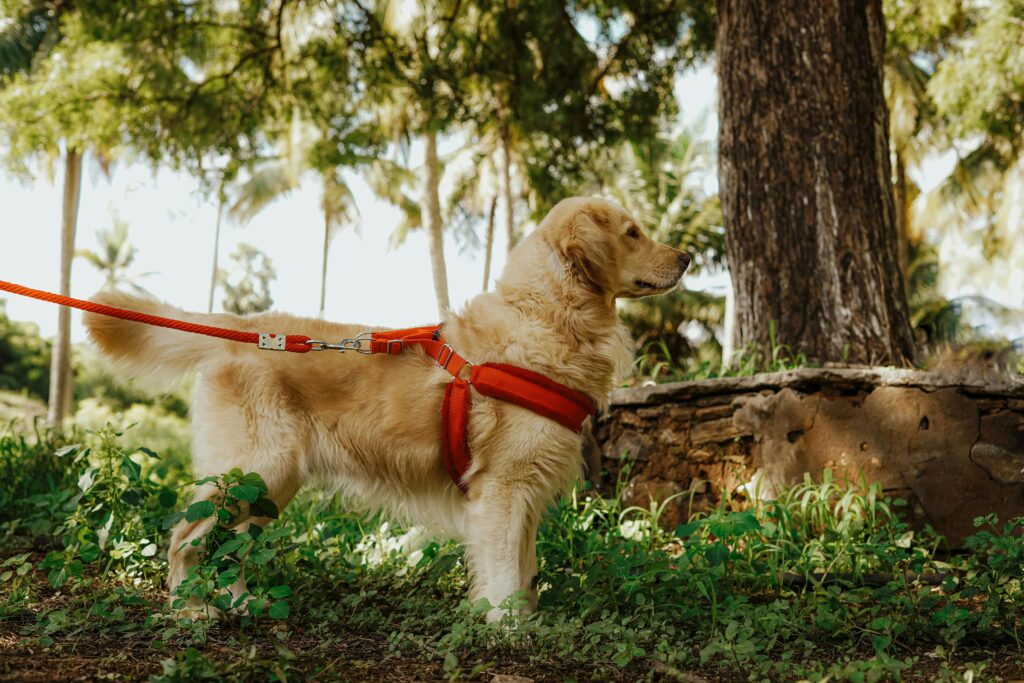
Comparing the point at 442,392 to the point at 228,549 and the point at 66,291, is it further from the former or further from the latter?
the point at 66,291

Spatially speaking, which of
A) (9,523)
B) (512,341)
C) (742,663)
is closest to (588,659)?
(742,663)

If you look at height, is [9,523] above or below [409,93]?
below

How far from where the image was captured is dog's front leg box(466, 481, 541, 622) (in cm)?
335

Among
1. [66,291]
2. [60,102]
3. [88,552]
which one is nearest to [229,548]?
[88,552]

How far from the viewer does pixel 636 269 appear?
3.69m

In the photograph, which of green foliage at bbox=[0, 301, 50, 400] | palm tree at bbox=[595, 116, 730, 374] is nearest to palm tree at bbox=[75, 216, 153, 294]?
green foliage at bbox=[0, 301, 50, 400]

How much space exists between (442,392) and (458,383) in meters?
0.12

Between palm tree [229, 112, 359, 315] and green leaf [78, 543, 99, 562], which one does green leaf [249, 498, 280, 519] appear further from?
palm tree [229, 112, 359, 315]

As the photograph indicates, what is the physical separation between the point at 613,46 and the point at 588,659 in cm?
823

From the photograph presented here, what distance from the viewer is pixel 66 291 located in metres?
21.5

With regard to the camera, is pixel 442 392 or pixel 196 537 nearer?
pixel 196 537

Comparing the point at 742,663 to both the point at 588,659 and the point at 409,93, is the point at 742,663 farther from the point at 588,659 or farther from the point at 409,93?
the point at 409,93

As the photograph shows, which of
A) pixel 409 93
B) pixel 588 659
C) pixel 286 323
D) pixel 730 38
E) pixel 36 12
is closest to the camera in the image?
pixel 588 659

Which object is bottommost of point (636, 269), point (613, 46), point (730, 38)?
point (636, 269)
